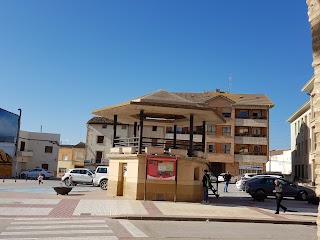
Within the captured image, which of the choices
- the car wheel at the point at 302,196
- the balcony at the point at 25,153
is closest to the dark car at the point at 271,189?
the car wheel at the point at 302,196

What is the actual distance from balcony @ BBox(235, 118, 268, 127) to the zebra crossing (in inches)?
1793

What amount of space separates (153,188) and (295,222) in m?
7.83

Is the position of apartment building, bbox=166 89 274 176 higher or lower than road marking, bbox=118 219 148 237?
higher

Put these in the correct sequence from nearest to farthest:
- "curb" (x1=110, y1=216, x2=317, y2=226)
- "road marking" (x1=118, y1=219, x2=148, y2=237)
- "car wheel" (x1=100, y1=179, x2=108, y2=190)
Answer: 1. "road marking" (x1=118, y1=219, x2=148, y2=237)
2. "curb" (x1=110, y1=216, x2=317, y2=226)
3. "car wheel" (x1=100, y1=179, x2=108, y2=190)

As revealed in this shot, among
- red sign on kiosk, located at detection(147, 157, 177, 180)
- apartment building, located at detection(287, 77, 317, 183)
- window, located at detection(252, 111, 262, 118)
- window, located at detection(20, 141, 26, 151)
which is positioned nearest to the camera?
red sign on kiosk, located at detection(147, 157, 177, 180)

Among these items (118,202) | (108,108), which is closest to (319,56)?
(118,202)

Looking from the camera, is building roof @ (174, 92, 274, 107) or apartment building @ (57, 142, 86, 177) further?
apartment building @ (57, 142, 86, 177)

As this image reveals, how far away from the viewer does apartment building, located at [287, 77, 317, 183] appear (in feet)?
137

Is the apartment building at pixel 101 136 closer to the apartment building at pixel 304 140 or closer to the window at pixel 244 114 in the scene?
the window at pixel 244 114

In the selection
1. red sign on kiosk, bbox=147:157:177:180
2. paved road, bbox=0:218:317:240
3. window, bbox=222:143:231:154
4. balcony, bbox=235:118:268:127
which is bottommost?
paved road, bbox=0:218:317:240

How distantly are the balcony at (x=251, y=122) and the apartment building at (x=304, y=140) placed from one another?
4431 mm

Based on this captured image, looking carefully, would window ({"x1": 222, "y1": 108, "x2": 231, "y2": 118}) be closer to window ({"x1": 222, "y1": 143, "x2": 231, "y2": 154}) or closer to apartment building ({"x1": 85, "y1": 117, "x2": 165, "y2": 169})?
window ({"x1": 222, "y1": 143, "x2": 231, "y2": 154})

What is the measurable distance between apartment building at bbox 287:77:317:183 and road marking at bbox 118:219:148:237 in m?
32.3

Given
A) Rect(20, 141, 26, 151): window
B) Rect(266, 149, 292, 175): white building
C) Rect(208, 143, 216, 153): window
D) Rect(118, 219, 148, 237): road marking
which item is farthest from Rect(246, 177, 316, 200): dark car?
Rect(266, 149, 292, 175): white building
